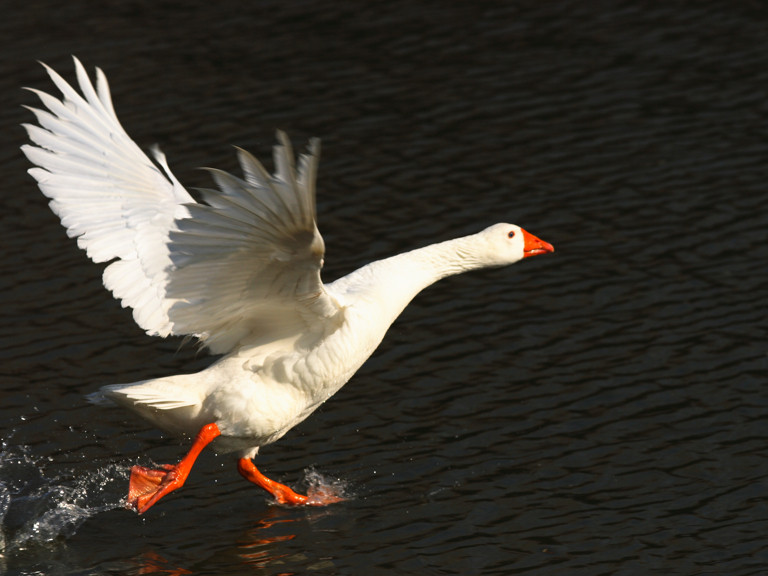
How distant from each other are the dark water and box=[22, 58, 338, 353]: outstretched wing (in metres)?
1.74

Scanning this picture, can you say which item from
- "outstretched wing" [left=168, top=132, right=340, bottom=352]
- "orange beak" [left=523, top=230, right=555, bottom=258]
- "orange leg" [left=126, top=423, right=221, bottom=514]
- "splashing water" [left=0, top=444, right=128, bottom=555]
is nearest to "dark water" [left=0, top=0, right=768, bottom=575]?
"splashing water" [left=0, top=444, right=128, bottom=555]

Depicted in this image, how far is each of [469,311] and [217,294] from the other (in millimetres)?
5196

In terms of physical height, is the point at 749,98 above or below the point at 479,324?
above

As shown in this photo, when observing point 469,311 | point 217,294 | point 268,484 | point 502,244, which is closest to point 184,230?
point 217,294

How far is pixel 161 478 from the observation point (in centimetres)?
862

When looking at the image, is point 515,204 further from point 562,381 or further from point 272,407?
point 272,407

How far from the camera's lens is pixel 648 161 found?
15953 mm

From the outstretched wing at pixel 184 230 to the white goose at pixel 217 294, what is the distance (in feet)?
0.04

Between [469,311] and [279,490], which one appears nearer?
[279,490]

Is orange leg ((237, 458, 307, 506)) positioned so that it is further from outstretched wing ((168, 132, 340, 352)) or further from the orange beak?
the orange beak

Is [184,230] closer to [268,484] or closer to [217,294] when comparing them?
[217,294]

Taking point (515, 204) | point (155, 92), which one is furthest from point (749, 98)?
point (155, 92)

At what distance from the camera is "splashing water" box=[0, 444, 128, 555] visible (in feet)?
29.0

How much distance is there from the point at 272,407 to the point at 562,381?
349 centimetres
